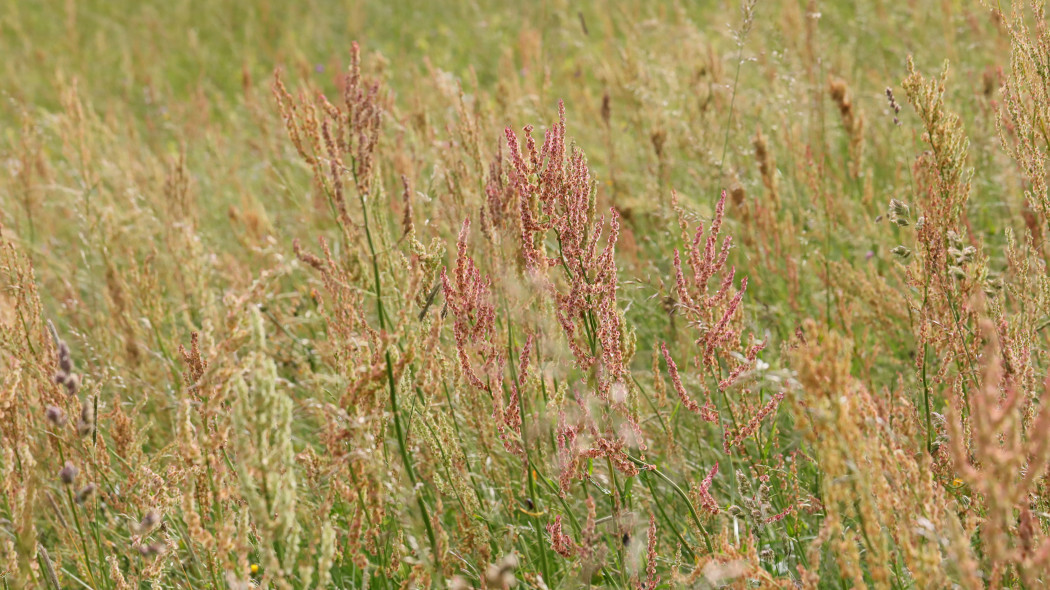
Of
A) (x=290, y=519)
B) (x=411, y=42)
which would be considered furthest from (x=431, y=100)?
(x=411, y=42)

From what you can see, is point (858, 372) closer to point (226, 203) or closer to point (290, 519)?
point (290, 519)

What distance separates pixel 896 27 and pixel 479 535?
178 inches

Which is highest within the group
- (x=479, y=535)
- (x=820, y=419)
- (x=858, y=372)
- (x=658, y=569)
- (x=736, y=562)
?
(x=820, y=419)

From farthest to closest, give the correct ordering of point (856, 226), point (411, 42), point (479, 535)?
point (411, 42) → point (856, 226) → point (479, 535)

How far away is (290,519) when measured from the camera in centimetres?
105

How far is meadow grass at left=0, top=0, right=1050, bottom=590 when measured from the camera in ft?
3.65

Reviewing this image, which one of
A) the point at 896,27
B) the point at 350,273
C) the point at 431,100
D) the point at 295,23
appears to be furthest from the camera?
the point at 295,23

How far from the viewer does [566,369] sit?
1558 millimetres

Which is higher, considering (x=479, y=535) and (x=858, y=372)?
(x=479, y=535)

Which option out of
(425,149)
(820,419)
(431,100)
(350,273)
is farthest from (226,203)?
(820,419)

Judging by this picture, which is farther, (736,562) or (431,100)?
(431,100)

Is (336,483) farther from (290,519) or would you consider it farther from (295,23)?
(295,23)

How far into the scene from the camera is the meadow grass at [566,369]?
1.11 m

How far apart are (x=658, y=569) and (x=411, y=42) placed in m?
7.23
